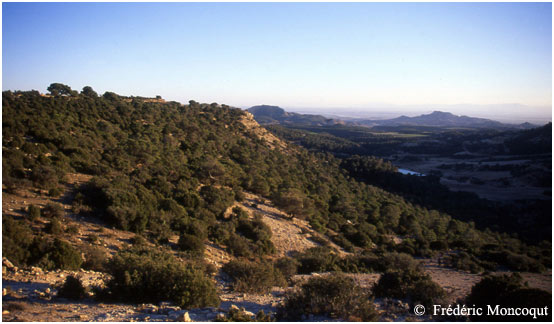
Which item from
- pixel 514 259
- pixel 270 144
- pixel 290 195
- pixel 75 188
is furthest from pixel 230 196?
pixel 270 144

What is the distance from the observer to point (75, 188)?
432 inches

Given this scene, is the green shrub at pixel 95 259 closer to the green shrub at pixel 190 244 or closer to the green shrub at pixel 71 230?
the green shrub at pixel 71 230

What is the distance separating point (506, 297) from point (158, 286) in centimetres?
662

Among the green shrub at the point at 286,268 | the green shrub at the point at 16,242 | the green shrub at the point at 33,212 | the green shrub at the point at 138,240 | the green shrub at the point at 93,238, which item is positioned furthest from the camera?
the green shrub at the point at 286,268

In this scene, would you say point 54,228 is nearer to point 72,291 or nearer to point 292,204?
point 72,291

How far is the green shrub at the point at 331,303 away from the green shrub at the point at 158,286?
144 cm

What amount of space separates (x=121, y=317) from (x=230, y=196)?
10.9m

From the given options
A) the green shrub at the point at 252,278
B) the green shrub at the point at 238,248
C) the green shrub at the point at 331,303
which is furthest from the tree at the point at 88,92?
the green shrub at the point at 331,303

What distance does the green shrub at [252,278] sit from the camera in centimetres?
695

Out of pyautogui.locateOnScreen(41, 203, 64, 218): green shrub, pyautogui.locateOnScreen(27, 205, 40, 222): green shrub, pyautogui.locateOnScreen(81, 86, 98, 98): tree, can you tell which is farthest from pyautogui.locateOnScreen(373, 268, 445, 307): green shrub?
pyautogui.locateOnScreen(81, 86, 98, 98): tree

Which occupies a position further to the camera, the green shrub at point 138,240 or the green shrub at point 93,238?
the green shrub at point 138,240

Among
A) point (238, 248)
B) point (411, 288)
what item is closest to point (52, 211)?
point (238, 248)

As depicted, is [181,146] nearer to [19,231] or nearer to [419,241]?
[19,231]

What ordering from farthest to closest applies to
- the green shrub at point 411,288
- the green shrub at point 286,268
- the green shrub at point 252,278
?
1. the green shrub at point 286,268
2. the green shrub at point 252,278
3. the green shrub at point 411,288
